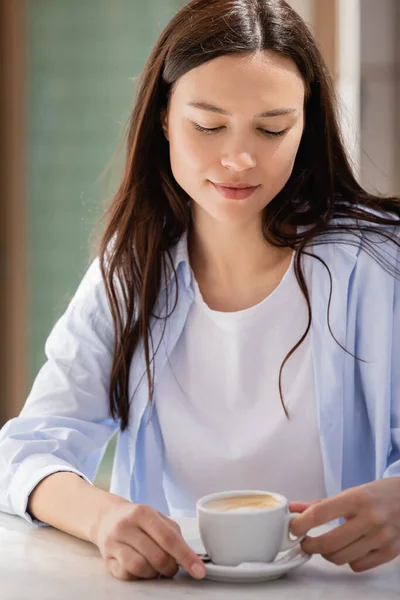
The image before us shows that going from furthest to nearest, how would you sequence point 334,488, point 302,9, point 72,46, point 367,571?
point 72,46, point 302,9, point 334,488, point 367,571

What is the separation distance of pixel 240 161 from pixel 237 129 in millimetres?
47

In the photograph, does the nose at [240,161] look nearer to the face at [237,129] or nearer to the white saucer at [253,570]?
the face at [237,129]

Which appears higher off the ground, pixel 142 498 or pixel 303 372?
pixel 303 372

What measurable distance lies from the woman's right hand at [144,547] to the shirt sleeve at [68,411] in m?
0.25

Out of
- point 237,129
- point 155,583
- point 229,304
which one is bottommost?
point 155,583

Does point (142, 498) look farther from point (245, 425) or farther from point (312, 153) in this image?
point (312, 153)

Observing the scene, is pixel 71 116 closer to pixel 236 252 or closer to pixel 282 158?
pixel 236 252

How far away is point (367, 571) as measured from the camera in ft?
3.62

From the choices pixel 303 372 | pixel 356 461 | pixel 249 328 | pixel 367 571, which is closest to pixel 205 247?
pixel 249 328

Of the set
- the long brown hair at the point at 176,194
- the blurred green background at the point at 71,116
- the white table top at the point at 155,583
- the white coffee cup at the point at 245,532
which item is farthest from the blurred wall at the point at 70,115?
the white coffee cup at the point at 245,532

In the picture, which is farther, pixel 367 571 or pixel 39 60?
pixel 39 60

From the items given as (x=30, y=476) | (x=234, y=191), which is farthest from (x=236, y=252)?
(x=30, y=476)

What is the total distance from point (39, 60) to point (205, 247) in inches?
84.4

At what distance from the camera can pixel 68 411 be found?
1.57 m
